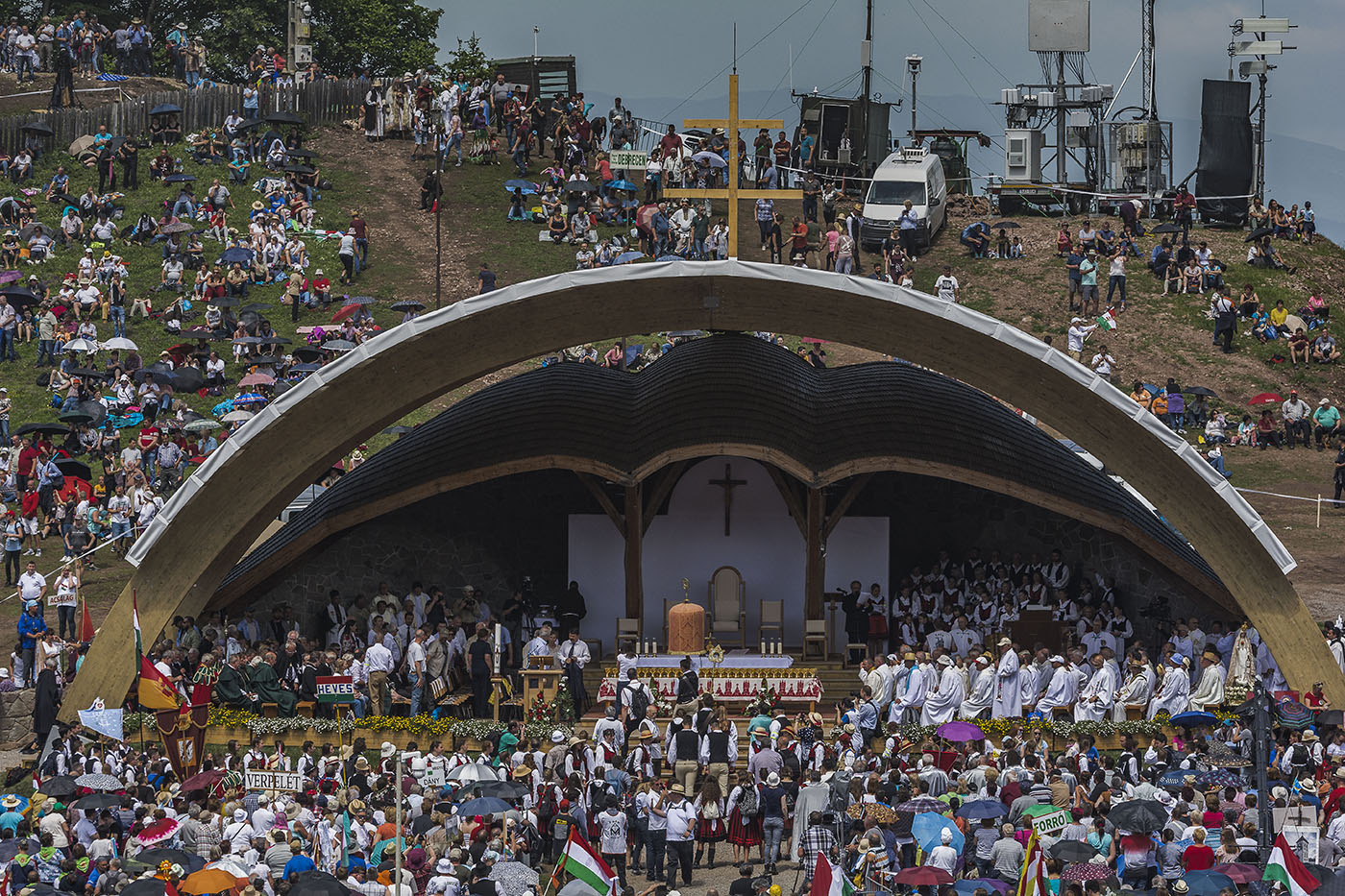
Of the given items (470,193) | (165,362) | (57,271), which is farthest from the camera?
(470,193)

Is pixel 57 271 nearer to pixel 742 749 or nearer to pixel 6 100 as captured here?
pixel 6 100

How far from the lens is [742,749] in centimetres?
2269

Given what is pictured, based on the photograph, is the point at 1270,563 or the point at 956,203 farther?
the point at 956,203

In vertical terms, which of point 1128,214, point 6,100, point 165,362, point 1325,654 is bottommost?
point 1325,654

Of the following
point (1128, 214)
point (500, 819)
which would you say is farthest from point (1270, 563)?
point (1128, 214)

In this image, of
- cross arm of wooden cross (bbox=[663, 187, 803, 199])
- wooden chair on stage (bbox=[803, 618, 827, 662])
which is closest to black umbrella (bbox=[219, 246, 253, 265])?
cross arm of wooden cross (bbox=[663, 187, 803, 199])

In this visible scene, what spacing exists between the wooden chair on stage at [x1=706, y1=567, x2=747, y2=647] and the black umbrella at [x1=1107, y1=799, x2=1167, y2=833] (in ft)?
34.9

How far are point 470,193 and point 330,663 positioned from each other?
2121 centimetres

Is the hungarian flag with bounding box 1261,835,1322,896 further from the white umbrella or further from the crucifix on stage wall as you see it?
the crucifix on stage wall

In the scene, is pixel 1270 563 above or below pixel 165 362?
below

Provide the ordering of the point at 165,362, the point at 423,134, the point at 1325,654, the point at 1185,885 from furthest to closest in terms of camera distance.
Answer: the point at 423,134 → the point at 165,362 → the point at 1325,654 → the point at 1185,885

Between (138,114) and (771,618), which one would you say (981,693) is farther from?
(138,114)

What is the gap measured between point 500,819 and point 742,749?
537 cm

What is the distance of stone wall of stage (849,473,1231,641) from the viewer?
26.1 metres
